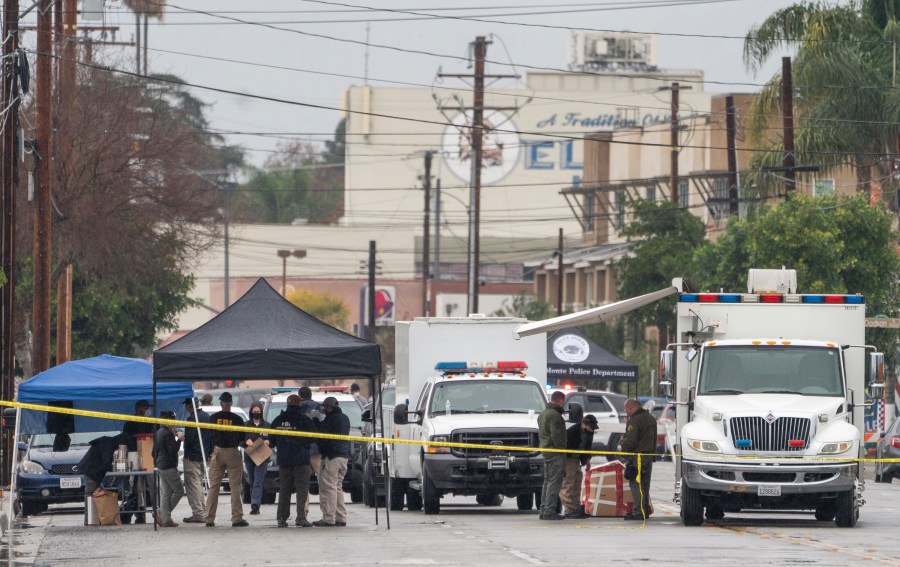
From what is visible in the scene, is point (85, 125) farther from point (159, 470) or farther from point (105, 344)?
point (159, 470)

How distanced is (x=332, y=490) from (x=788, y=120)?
76.4ft

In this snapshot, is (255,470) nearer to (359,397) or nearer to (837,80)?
(359,397)

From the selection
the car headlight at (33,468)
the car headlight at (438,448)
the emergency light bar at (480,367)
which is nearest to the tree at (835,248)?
the emergency light bar at (480,367)

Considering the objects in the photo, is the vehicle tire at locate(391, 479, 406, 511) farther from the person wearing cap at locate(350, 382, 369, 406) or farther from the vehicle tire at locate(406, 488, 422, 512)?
the person wearing cap at locate(350, 382, 369, 406)

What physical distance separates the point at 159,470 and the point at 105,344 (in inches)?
1184

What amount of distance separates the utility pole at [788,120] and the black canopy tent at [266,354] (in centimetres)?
2182

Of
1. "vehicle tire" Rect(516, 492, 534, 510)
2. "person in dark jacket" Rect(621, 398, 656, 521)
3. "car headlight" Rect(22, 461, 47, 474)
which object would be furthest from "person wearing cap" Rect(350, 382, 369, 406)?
"person in dark jacket" Rect(621, 398, 656, 521)

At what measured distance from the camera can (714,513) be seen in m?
23.4

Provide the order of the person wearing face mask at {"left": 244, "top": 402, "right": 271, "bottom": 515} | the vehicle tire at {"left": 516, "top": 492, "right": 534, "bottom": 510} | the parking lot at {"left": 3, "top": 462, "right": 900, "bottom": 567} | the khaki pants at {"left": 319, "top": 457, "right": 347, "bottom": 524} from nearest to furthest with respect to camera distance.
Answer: the parking lot at {"left": 3, "top": 462, "right": 900, "bottom": 567} < the khaki pants at {"left": 319, "top": 457, "right": 347, "bottom": 524} < the vehicle tire at {"left": 516, "top": 492, "right": 534, "bottom": 510} < the person wearing face mask at {"left": 244, "top": 402, "right": 271, "bottom": 515}

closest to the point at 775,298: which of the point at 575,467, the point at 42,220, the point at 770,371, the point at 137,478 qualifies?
the point at 770,371

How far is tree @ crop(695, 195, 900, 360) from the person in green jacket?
1946 cm

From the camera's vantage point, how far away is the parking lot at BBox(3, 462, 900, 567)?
56.4 ft

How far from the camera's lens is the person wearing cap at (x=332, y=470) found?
22.6 meters

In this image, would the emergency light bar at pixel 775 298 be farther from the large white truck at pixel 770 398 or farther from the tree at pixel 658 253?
the tree at pixel 658 253
